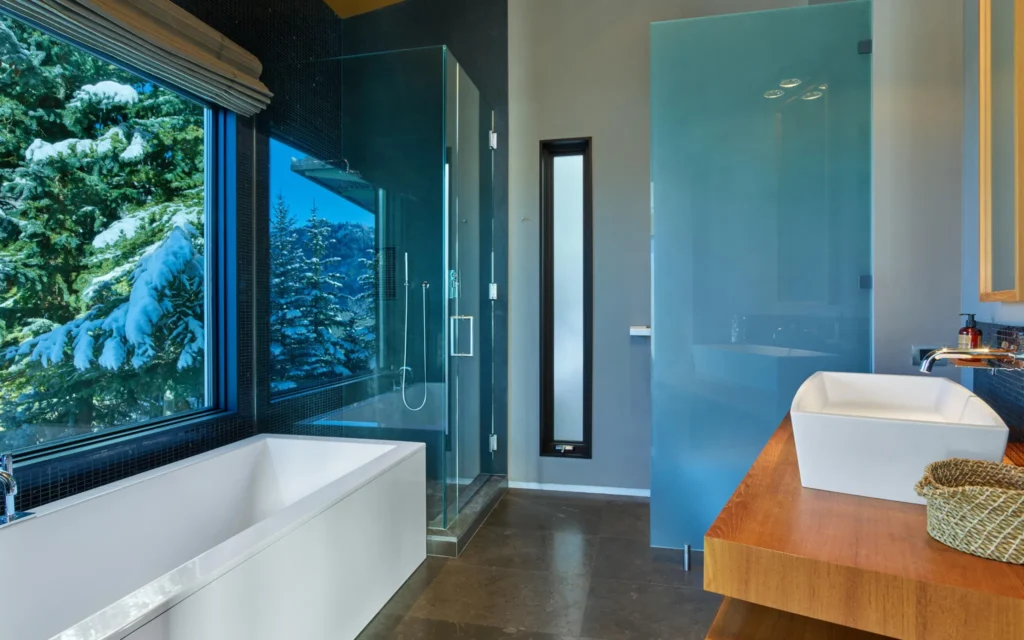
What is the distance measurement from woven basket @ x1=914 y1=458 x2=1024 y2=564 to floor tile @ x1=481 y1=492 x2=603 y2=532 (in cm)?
225

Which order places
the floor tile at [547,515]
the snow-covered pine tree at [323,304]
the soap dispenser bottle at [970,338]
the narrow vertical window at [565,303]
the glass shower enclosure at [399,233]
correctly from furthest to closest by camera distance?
the narrow vertical window at [565,303] → the floor tile at [547,515] → the snow-covered pine tree at [323,304] → the glass shower enclosure at [399,233] → the soap dispenser bottle at [970,338]

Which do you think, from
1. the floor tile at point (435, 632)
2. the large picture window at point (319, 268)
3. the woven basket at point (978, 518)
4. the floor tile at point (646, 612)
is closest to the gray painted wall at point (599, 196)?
the large picture window at point (319, 268)

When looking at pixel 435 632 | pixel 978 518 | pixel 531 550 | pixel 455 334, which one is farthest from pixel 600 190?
pixel 978 518

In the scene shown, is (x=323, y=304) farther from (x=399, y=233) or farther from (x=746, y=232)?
(x=746, y=232)

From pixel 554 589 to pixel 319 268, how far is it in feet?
6.32

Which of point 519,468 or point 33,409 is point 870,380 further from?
point 33,409

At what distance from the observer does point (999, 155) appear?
62.2 inches

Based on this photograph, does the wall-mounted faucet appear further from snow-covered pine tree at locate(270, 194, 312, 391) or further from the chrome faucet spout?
the chrome faucet spout

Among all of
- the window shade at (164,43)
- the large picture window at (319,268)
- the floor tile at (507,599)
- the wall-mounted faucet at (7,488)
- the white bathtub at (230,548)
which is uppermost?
the window shade at (164,43)

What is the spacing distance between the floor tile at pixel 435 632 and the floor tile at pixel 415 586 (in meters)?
0.09

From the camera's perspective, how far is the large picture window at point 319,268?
2914mm

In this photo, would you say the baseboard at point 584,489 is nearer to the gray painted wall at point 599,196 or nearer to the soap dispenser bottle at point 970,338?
the gray painted wall at point 599,196

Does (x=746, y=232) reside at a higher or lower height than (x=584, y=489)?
higher

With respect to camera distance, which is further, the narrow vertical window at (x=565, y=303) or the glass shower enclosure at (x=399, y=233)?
the narrow vertical window at (x=565, y=303)
